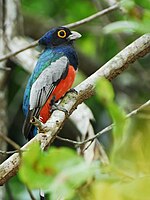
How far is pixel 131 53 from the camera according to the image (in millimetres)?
2734

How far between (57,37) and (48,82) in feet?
2.66

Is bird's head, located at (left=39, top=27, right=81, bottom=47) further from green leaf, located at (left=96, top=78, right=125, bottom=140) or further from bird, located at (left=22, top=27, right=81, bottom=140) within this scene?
green leaf, located at (left=96, top=78, right=125, bottom=140)

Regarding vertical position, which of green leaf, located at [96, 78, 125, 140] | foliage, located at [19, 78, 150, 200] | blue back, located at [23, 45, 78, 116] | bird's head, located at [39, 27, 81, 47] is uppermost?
bird's head, located at [39, 27, 81, 47]

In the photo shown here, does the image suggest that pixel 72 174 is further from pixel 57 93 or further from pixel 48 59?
pixel 48 59

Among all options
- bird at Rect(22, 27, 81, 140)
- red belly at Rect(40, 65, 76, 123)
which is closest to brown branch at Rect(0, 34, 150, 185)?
bird at Rect(22, 27, 81, 140)

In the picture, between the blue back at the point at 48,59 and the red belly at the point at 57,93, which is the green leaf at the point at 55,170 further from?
the blue back at the point at 48,59

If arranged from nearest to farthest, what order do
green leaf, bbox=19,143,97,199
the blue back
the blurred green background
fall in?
green leaf, bbox=19,143,97,199, the blue back, the blurred green background

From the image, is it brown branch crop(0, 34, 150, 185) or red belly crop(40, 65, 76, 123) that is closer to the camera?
brown branch crop(0, 34, 150, 185)

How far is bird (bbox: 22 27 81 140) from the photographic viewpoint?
3.76 metres

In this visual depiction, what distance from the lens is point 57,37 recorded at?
466cm

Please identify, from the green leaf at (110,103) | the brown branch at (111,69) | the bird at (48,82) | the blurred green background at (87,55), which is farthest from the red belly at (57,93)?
the green leaf at (110,103)

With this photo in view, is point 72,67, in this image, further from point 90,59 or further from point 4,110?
point 90,59

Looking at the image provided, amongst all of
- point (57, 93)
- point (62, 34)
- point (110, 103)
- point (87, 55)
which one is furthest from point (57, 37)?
point (110, 103)

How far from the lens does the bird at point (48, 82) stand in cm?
376
